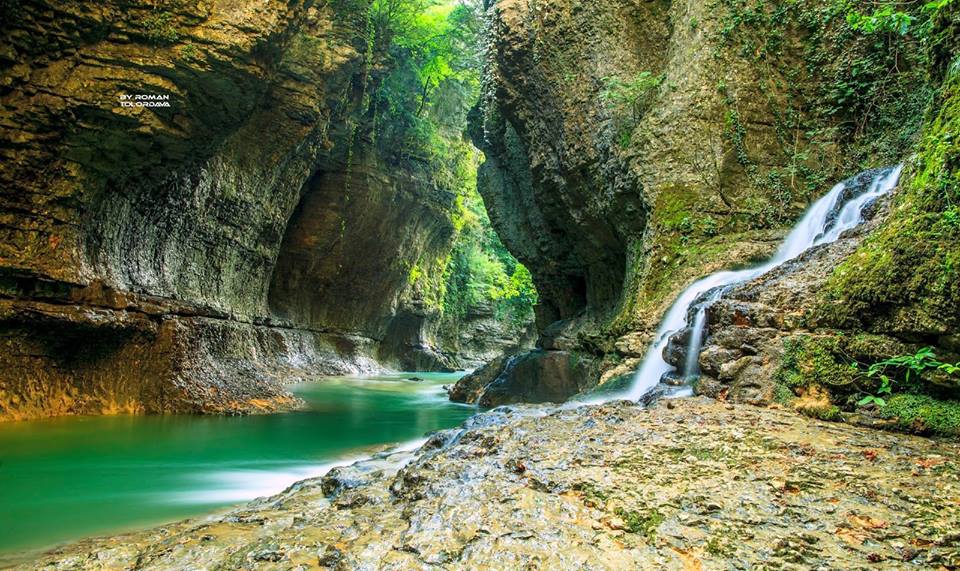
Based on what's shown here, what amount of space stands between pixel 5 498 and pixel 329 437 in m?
3.90

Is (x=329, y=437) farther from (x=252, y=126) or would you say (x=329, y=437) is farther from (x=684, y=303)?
(x=252, y=126)

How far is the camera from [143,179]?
902 cm

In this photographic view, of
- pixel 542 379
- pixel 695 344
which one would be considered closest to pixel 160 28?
pixel 695 344

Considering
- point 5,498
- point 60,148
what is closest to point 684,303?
point 5,498

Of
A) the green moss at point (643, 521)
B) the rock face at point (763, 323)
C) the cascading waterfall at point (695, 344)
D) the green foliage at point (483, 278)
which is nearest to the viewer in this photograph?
the green moss at point (643, 521)

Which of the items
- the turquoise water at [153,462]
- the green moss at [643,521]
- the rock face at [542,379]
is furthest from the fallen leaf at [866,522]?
the rock face at [542,379]

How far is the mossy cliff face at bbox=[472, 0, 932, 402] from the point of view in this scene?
7750 millimetres

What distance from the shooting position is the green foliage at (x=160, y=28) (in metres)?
7.62

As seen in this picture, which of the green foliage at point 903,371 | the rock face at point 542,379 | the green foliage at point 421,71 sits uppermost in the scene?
the green foliage at point 421,71

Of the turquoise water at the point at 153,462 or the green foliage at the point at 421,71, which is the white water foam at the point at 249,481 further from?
the green foliage at the point at 421,71

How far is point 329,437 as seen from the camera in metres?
8.02

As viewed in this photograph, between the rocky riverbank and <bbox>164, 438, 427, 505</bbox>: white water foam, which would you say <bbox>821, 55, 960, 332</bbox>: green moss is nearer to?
the rocky riverbank

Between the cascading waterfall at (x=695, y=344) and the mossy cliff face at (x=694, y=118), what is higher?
the mossy cliff face at (x=694, y=118)

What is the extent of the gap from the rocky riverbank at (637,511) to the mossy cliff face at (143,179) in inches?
221
